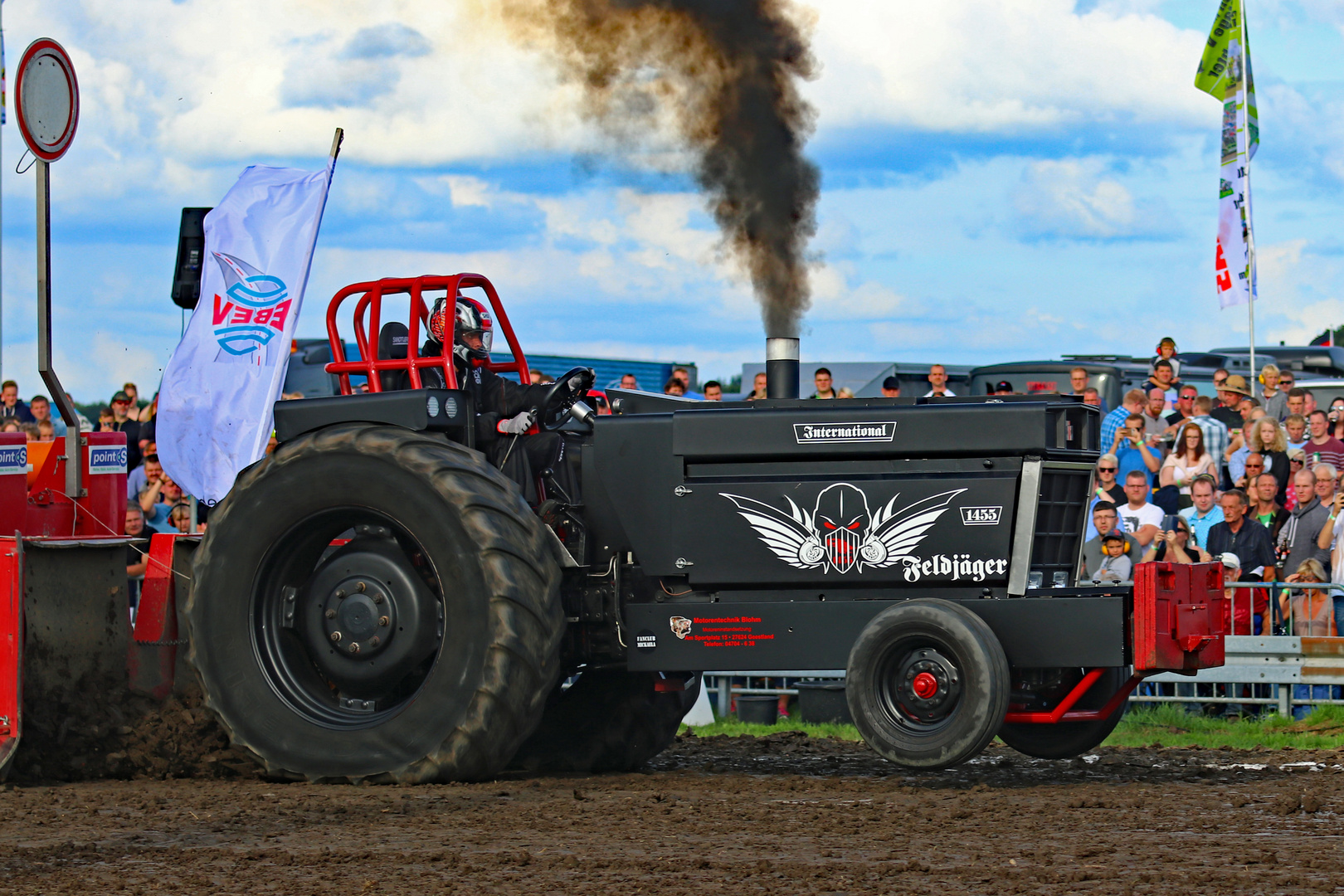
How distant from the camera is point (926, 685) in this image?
269 inches

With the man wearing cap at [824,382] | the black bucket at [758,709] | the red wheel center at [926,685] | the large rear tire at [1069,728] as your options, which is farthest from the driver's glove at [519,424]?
the man wearing cap at [824,382]

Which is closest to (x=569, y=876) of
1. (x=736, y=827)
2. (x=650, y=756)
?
(x=736, y=827)

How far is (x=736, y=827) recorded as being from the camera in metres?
6.17

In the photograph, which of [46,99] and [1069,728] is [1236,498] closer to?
[1069,728]

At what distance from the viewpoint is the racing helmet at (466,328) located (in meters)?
7.94

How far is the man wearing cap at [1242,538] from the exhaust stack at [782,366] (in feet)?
16.4

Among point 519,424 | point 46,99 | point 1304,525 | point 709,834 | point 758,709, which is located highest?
point 46,99

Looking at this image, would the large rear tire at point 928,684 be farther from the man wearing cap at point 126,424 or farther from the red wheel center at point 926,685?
the man wearing cap at point 126,424

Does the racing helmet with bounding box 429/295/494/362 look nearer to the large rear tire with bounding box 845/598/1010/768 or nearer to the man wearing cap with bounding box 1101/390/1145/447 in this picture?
Result: the large rear tire with bounding box 845/598/1010/768

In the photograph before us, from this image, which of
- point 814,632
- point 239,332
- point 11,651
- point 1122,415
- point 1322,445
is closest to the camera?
point 814,632

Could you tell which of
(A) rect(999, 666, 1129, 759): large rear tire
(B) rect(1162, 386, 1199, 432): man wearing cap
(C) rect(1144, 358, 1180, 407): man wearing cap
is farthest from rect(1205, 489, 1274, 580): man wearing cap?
(A) rect(999, 666, 1129, 759): large rear tire

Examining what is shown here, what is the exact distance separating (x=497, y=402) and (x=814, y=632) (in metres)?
1.88

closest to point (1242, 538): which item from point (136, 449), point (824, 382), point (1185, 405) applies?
point (1185, 405)

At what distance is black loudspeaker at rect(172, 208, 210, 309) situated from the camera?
12008mm
